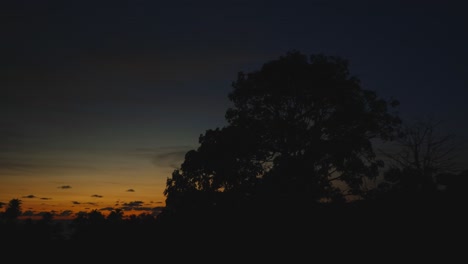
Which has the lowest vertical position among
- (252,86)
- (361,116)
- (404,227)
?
(404,227)

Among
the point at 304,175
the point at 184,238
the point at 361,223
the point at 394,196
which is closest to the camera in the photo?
the point at 184,238

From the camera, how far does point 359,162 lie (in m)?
27.3

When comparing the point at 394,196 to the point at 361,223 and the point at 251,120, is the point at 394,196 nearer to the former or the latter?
the point at 361,223

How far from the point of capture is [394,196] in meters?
18.4

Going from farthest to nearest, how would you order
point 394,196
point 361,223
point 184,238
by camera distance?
point 394,196
point 361,223
point 184,238

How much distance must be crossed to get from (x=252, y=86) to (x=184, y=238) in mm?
17587

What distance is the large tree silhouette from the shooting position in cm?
2650

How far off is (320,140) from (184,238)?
17.0 m

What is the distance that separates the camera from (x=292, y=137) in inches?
1073

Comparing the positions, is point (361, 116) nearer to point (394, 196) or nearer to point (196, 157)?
point (394, 196)

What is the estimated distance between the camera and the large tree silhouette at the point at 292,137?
2650 cm

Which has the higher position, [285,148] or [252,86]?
[252,86]

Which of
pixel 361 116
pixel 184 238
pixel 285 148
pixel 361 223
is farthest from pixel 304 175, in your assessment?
pixel 184 238

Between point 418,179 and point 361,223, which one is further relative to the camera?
point 418,179
